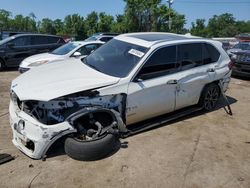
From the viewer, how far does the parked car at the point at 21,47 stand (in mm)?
12570

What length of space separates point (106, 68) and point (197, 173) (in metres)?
2.27

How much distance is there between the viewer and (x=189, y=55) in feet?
20.2

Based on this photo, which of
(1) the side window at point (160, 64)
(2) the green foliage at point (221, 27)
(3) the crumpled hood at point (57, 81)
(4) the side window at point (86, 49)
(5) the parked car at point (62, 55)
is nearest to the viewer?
(3) the crumpled hood at point (57, 81)

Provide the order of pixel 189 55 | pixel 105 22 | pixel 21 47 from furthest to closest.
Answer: pixel 105 22, pixel 21 47, pixel 189 55

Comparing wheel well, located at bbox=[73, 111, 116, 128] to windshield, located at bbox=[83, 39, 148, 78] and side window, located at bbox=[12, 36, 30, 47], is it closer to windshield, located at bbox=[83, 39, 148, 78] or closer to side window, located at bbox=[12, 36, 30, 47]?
windshield, located at bbox=[83, 39, 148, 78]

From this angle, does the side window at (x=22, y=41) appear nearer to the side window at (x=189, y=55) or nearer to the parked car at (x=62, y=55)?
the parked car at (x=62, y=55)

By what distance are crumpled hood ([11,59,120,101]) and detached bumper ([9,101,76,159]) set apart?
13.4 inches

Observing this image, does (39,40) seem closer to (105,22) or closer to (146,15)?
(146,15)

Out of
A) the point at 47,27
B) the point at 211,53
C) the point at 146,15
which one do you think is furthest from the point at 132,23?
the point at 211,53

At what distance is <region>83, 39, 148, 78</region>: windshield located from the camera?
17.1ft

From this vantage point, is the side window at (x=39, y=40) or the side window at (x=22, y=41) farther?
the side window at (x=39, y=40)

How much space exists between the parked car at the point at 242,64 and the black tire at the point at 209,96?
498 centimetres

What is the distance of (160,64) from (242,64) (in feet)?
23.0

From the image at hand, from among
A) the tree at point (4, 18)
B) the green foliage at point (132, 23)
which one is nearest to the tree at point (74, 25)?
the green foliage at point (132, 23)
